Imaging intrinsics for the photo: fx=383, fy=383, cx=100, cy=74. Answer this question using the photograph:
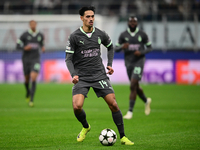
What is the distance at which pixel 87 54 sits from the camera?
6.86 m

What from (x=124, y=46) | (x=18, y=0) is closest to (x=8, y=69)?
(x=18, y=0)

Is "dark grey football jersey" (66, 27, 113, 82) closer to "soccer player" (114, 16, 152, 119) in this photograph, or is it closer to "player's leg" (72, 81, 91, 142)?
"player's leg" (72, 81, 91, 142)

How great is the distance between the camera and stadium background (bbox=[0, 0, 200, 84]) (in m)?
23.3

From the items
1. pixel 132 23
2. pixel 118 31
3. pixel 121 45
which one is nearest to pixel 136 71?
pixel 121 45

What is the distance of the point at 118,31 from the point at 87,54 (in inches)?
741

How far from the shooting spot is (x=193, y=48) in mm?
23375

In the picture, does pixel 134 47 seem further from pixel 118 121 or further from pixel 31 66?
pixel 118 121

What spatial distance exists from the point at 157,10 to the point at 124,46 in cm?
1471

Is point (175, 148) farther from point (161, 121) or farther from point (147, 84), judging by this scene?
point (147, 84)

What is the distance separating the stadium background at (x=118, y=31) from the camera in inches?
918

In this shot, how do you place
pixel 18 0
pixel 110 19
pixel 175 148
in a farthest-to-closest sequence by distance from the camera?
pixel 18 0 < pixel 110 19 < pixel 175 148

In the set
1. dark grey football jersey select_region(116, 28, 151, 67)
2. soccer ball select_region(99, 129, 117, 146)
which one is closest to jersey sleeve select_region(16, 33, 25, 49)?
dark grey football jersey select_region(116, 28, 151, 67)

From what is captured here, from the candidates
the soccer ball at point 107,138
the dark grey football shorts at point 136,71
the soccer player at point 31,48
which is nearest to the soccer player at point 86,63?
the soccer ball at point 107,138

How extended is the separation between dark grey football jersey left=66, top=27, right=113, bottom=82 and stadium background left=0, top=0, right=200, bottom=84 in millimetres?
16695
